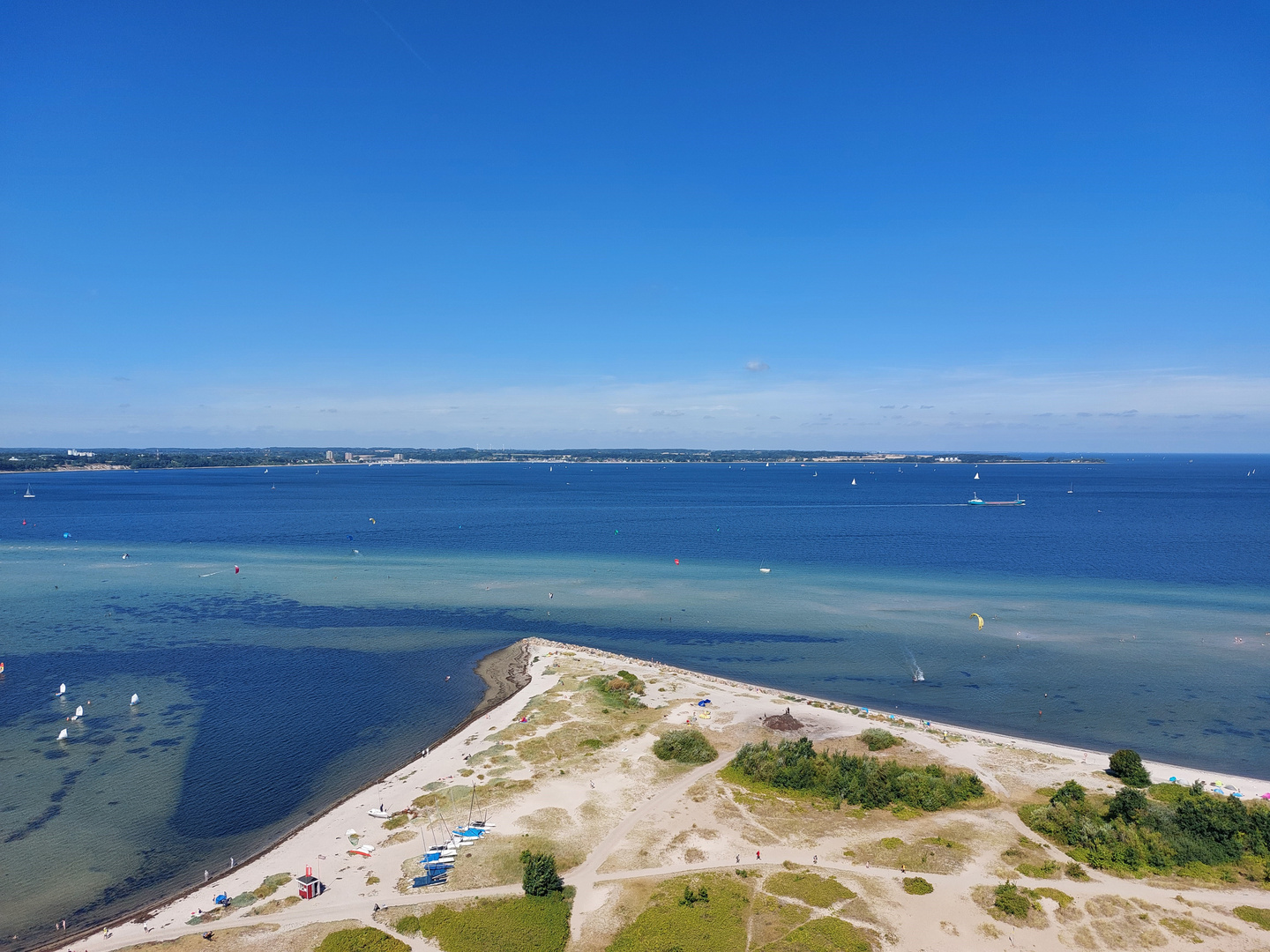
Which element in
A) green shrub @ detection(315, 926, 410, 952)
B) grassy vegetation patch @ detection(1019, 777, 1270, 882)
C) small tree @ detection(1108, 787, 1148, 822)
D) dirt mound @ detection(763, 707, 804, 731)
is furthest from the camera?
dirt mound @ detection(763, 707, 804, 731)

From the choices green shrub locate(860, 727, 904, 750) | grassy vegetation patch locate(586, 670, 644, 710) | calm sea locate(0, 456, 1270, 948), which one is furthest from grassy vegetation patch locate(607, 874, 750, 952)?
calm sea locate(0, 456, 1270, 948)

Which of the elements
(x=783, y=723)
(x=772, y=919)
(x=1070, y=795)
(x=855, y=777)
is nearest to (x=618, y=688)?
(x=783, y=723)

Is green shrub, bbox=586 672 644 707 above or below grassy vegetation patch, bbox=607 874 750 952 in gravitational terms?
above

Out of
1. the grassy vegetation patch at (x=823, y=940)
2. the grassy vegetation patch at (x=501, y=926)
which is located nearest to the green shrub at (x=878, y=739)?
the grassy vegetation patch at (x=823, y=940)

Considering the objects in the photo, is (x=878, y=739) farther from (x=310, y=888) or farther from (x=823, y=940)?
(x=310, y=888)

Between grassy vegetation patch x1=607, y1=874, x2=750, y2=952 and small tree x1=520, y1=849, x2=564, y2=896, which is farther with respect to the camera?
small tree x1=520, y1=849, x2=564, y2=896

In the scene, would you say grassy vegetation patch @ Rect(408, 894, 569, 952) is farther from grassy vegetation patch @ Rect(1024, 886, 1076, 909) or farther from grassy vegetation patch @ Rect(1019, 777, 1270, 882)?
grassy vegetation patch @ Rect(1019, 777, 1270, 882)
